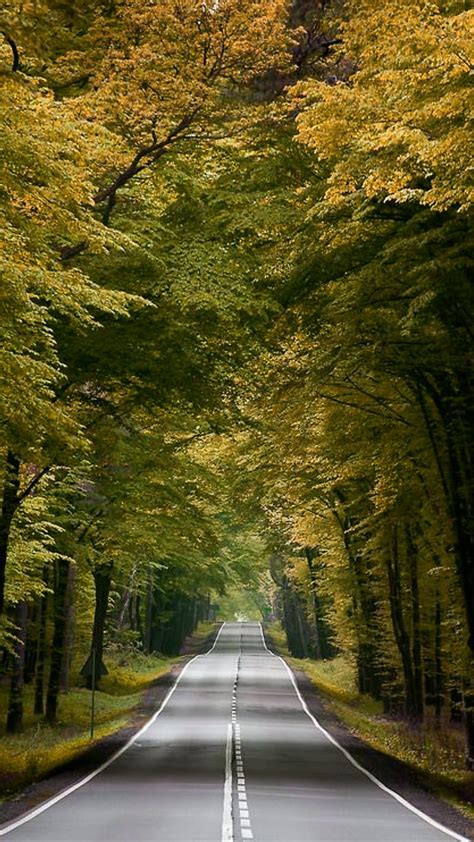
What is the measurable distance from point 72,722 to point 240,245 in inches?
777

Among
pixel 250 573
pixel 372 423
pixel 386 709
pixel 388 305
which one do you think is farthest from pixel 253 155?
pixel 250 573

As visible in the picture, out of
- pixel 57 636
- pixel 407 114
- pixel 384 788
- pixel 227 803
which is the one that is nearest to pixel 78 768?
pixel 384 788

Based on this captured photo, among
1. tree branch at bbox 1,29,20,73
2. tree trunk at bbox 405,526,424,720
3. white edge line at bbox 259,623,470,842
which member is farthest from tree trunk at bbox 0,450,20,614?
tree trunk at bbox 405,526,424,720

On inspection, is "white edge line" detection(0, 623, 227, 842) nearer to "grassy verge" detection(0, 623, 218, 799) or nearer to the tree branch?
"grassy verge" detection(0, 623, 218, 799)

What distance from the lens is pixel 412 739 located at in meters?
29.0

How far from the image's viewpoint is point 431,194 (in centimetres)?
1322

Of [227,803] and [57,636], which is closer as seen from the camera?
[227,803]

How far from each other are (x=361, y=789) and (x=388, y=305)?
8.47m

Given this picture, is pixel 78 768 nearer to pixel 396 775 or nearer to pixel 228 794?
pixel 228 794

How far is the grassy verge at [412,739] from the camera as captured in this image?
20.1 metres

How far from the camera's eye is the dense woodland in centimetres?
1393

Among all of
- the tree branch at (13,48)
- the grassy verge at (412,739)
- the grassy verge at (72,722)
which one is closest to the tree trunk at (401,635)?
the grassy verge at (412,739)

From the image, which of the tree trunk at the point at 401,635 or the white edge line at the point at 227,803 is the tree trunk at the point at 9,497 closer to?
the white edge line at the point at 227,803

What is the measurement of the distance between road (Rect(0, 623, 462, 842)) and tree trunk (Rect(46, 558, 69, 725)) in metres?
3.17
